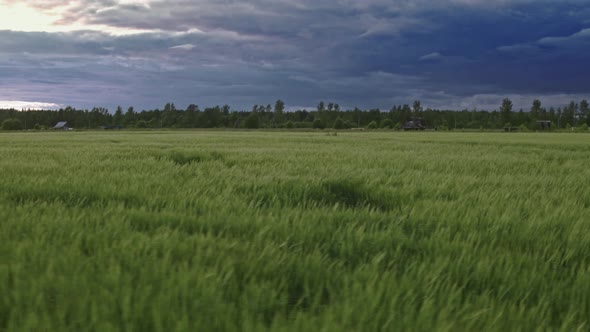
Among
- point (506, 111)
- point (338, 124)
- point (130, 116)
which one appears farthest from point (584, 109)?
point (130, 116)

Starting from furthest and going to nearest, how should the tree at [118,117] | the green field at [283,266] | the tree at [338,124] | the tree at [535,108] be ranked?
the tree at [118,117], the tree at [535,108], the tree at [338,124], the green field at [283,266]

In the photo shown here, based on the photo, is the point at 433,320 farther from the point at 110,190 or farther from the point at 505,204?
the point at 110,190

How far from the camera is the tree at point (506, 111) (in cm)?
11921

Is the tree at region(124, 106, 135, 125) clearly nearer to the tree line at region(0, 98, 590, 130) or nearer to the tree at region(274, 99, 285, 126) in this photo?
the tree line at region(0, 98, 590, 130)

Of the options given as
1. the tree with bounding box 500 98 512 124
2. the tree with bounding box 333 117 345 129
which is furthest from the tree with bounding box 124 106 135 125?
the tree with bounding box 500 98 512 124

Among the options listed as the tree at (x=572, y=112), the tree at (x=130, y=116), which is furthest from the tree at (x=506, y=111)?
the tree at (x=130, y=116)

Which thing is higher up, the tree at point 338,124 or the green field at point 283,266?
the tree at point 338,124

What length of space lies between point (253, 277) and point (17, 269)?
80cm

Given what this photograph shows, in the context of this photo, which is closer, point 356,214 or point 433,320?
point 433,320

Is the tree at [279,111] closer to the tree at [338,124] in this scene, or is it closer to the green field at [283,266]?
the tree at [338,124]

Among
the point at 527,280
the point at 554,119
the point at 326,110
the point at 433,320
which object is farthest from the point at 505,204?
the point at 554,119

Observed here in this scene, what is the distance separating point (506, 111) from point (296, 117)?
7004 centimetres

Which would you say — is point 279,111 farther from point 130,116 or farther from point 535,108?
point 535,108

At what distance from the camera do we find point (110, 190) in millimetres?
3057
